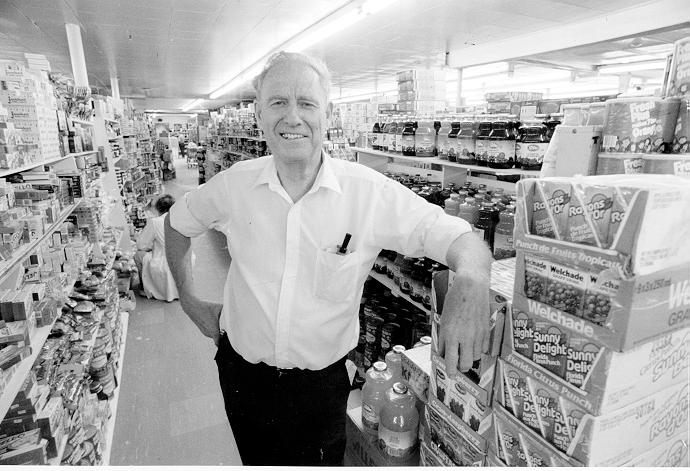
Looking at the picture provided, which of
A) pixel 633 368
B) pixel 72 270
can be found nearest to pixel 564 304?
pixel 633 368

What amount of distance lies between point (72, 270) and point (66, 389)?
0.98m

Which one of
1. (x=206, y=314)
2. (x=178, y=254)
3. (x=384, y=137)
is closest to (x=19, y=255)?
(x=178, y=254)

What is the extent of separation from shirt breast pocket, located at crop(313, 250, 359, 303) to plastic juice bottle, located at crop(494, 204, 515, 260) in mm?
969

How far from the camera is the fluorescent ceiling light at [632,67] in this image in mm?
10109

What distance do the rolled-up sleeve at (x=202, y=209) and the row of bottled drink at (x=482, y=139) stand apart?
1.53 metres

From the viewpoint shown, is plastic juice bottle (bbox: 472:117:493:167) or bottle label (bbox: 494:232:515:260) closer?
bottle label (bbox: 494:232:515:260)

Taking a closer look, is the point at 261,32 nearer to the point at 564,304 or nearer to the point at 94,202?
the point at 94,202

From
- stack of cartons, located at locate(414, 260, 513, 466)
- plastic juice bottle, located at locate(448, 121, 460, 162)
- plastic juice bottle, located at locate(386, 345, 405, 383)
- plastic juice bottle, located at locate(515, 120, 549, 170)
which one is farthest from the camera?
plastic juice bottle, located at locate(448, 121, 460, 162)

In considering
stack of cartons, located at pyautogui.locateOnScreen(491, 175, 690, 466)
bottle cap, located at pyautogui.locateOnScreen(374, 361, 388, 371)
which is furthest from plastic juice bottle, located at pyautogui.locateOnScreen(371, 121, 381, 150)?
stack of cartons, located at pyautogui.locateOnScreen(491, 175, 690, 466)

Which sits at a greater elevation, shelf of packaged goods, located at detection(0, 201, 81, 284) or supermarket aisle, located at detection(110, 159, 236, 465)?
shelf of packaged goods, located at detection(0, 201, 81, 284)

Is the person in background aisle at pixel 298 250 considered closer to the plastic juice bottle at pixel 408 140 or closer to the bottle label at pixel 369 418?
the bottle label at pixel 369 418

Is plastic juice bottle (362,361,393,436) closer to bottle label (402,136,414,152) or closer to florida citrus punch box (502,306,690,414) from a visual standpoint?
florida citrus punch box (502,306,690,414)

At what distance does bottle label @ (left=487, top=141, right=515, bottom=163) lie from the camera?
2293 mm

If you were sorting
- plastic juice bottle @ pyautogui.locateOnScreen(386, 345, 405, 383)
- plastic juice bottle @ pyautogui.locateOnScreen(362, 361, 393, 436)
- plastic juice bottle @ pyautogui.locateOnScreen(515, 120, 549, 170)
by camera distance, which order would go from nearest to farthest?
plastic juice bottle @ pyautogui.locateOnScreen(362, 361, 393, 436), plastic juice bottle @ pyautogui.locateOnScreen(386, 345, 405, 383), plastic juice bottle @ pyautogui.locateOnScreen(515, 120, 549, 170)
